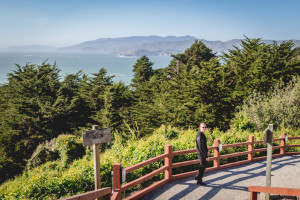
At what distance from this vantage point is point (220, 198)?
5934 millimetres

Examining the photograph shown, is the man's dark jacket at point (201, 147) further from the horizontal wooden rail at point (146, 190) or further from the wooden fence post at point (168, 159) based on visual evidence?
the horizontal wooden rail at point (146, 190)

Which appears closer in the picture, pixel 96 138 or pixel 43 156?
pixel 96 138

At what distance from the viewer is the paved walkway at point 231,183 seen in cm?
601

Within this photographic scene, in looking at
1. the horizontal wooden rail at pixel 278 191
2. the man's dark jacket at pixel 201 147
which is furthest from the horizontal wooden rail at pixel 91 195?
the man's dark jacket at pixel 201 147

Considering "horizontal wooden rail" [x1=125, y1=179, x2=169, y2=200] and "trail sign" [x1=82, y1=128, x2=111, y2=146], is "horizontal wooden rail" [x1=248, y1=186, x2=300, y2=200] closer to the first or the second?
"horizontal wooden rail" [x1=125, y1=179, x2=169, y2=200]

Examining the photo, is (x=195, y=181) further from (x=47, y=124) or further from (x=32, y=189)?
(x=47, y=124)

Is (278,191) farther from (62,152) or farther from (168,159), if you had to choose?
(62,152)

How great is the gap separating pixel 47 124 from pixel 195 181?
22.5 meters

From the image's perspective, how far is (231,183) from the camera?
6.92 meters

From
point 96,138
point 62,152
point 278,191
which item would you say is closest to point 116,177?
point 96,138

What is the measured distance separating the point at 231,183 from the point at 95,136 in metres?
4.67

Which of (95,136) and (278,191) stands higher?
(95,136)

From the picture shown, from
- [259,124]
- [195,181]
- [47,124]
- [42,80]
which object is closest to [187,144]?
[195,181]

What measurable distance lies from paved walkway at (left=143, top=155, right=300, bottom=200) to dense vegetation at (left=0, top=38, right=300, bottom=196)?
18.3 feet
